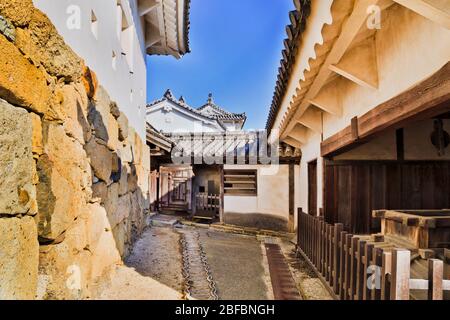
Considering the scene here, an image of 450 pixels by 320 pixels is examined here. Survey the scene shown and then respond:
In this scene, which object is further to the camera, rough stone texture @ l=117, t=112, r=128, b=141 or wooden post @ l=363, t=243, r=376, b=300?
rough stone texture @ l=117, t=112, r=128, b=141

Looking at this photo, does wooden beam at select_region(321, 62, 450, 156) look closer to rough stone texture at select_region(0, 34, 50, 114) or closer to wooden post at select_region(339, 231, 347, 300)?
wooden post at select_region(339, 231, 347, 300)

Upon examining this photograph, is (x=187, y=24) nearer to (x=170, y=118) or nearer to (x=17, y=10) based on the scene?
(x=17, y=10)

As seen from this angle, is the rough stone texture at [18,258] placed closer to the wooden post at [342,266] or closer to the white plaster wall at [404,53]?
the white plaster wall at [404,53]

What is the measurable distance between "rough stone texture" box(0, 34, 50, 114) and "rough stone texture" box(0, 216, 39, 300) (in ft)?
2.02

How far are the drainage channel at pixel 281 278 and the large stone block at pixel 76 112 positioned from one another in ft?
10.3

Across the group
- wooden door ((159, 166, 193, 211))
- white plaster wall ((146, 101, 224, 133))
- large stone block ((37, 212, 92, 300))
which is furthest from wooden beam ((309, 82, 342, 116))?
white plaster wall ((146, 101, 224, 133))

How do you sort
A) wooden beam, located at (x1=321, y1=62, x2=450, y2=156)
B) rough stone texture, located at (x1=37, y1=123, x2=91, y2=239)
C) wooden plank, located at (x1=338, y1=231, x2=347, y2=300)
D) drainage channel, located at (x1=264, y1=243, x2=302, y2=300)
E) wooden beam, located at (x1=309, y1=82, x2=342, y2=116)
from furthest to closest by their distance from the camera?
wooden beam, located at (x1=309, y1=82, x2=342, y2=116) < drainage channel, located at (x1=264, y1=243, x2=302, y2=300) < wooden plank, located at (x1=338, y1=231, x2=347, y2=300) < wooden beam, located at (x1=321, y1=62, x2=450, y2=156) < rough stone texture, located at (x1=37, y1=123, x2=91, y2=239)

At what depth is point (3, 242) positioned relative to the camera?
124 centimetres

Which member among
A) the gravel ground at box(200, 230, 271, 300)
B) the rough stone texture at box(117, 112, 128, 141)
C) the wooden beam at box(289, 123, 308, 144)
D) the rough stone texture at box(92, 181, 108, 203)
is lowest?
the gravel ground at box(200, 230, 271, 300)

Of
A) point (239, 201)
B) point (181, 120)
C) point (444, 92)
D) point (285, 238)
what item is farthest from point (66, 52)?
point (181, 120)

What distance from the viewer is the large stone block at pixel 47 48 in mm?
1475

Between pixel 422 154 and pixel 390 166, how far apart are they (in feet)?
2.05

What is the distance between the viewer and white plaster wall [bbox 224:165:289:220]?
923cm

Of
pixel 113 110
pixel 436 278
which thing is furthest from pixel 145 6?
pixel 436 278
